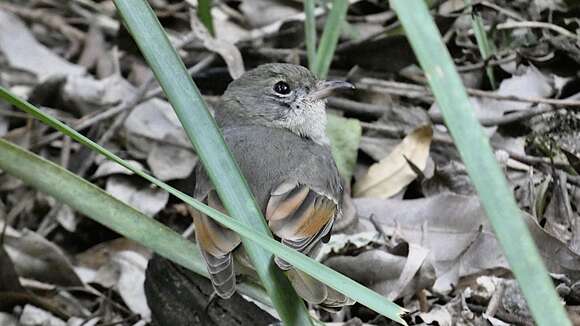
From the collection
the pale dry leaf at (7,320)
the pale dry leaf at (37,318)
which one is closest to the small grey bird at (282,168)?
the pale dry leaf at (37,318)

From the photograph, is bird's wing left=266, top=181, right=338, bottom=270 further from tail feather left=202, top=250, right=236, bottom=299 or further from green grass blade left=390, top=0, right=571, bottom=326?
green grass blade left=390, top=0, right=571, bottom=326

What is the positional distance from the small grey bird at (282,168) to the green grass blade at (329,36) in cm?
35

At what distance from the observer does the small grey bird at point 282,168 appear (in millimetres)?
3449

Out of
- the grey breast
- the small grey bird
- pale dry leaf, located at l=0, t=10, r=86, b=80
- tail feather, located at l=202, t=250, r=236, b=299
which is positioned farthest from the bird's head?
Result: pale dry leaf, located at l=0, t=10, r=86, b=80

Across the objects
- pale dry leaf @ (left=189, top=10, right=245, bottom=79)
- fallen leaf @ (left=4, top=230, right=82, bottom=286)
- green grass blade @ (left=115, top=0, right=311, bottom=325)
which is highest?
green grass blade @ (left=115, top=0, right=311, bottom=325)

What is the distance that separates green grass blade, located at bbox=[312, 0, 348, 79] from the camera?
4.72m

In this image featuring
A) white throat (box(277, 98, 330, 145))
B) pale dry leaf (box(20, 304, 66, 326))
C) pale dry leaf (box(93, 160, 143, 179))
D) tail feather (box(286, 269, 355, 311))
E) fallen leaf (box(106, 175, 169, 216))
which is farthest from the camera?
pale dry leaf (box(93, 160, 143, 179))

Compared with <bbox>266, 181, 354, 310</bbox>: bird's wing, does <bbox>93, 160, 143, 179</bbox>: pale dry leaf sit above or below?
below

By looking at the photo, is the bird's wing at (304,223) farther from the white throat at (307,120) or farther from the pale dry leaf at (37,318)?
the pale dry leaf at (37,318)

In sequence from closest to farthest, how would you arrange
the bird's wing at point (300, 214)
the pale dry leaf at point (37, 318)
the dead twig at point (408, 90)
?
the bird's wing at point (300, 214), the pale dry leaf at point (37, 318), the dead twig at point (408, 90)

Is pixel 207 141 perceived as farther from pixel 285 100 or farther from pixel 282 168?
pixel 285 100

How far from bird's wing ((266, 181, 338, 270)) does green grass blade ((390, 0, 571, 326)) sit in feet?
5.43

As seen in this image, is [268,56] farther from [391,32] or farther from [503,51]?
[503,51]

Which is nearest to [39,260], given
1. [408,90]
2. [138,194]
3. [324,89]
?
[138,194]
